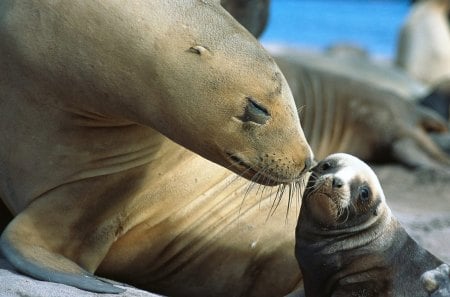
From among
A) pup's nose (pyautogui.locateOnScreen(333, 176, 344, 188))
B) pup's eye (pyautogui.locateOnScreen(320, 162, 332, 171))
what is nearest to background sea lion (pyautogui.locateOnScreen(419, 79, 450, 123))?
pup's eye (pyautogui.locateOnScreen(320, 162, 332, 171))

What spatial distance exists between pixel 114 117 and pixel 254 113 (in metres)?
0.56

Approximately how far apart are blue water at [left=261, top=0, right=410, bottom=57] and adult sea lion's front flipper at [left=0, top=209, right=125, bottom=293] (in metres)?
17.6

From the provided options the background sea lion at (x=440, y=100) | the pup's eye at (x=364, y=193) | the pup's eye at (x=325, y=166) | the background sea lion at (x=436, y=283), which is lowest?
the background sea lion at (x=440, y=100)

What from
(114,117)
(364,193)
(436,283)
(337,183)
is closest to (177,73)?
(114,117)

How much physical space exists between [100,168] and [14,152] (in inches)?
12.2

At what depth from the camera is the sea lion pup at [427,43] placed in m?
13.5

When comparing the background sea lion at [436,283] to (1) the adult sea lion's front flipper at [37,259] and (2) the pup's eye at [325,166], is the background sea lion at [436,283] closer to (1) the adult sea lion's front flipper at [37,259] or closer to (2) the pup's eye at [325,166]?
(2) the pup's eye at [325,166]

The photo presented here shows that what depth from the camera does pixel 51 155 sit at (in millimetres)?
4129

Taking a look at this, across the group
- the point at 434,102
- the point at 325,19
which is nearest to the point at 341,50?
the point at 434,102

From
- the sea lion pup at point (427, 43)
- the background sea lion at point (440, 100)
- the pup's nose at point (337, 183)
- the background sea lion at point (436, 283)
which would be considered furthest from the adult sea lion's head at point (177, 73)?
the sea lion pup at point (427, 43)

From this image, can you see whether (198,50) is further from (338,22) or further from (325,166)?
(338,22)

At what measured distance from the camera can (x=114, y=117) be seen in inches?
159

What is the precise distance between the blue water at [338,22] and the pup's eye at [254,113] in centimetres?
1785

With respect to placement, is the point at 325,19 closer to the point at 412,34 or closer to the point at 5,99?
the point at 412,34
